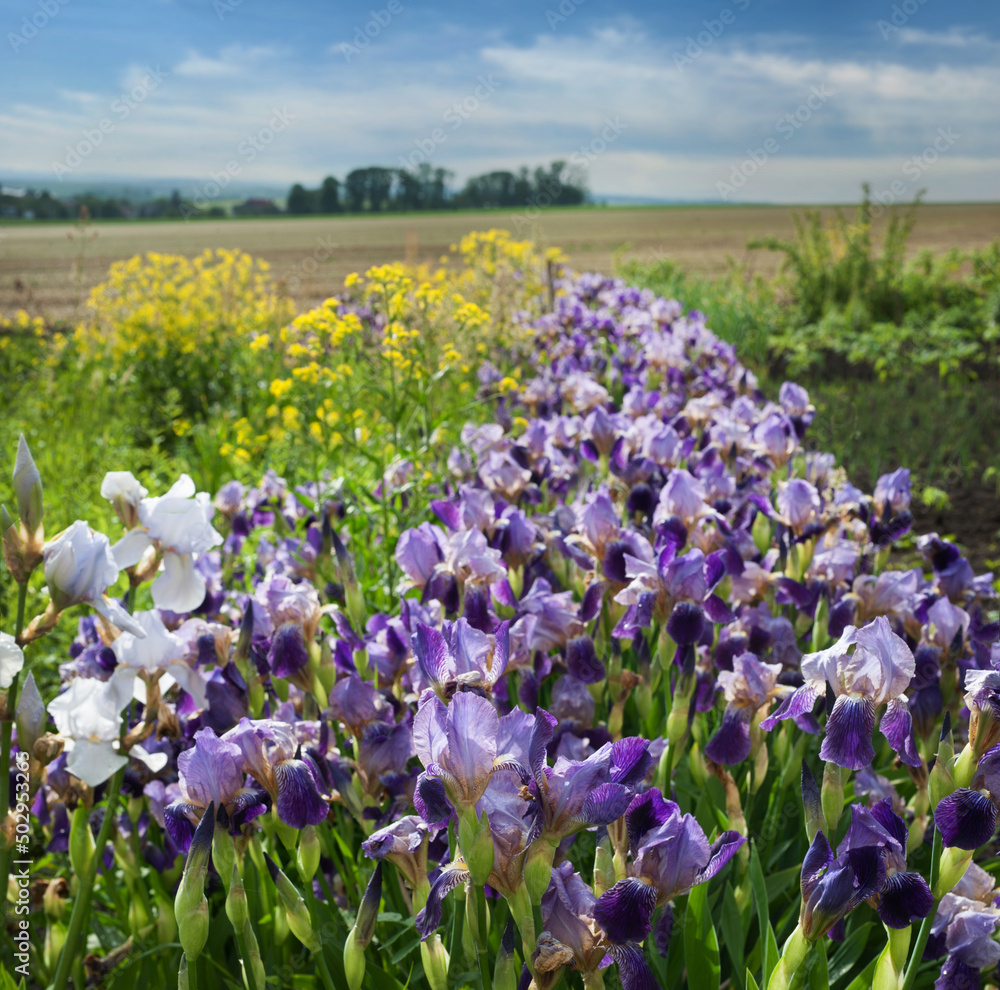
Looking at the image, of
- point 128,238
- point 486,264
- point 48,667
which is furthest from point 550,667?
point 128,238

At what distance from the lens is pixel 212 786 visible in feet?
4.17

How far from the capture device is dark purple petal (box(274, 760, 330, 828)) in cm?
133

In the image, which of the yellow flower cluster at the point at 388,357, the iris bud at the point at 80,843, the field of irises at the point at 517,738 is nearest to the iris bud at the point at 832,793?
the field of irises at the point at 517,738

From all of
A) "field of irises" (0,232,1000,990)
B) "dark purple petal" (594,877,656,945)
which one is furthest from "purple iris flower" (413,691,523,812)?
"dark purple petal" (594,877,656,945)

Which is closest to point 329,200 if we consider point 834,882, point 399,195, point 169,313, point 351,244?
point 399,195

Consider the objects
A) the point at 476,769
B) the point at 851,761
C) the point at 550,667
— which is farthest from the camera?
the point at 550,667

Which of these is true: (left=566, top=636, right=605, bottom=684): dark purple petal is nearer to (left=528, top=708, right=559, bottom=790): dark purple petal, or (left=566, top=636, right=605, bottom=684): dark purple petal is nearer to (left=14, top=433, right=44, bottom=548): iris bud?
(left=528, top=708, right=559, bottom=790): dark purple petal

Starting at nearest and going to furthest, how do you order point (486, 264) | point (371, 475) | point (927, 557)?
point (927, 557) → point (371, 475) → point (486, 264)

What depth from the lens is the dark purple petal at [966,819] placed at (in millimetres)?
1133

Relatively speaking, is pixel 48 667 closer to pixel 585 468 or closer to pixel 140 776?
pixel 140 776

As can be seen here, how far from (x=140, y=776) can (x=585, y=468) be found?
2.16 metres

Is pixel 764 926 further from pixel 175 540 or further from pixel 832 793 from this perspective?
pixel 175 540

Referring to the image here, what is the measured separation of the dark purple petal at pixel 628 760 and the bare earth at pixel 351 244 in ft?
54.0

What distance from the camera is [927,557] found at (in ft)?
7.35
